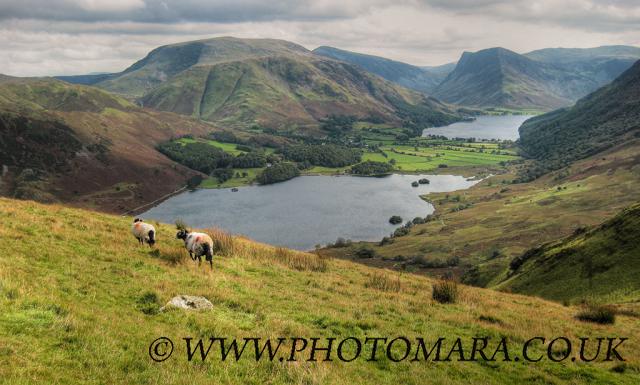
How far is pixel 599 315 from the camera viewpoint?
888 inches

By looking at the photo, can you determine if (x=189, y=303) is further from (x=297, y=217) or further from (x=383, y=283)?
(x=297, y=217)

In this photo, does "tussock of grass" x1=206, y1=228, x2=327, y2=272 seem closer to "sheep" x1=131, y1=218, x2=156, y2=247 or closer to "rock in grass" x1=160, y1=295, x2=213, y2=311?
"sheep" x1=131, y1=218, x2=156, y2=247

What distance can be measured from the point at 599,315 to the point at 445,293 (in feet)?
24.6

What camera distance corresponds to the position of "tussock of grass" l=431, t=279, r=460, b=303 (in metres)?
23.7

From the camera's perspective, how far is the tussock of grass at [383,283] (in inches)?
1046

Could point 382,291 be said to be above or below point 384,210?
above

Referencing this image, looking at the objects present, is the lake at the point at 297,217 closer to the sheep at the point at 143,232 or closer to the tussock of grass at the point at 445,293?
the sheep at the point at 143,232

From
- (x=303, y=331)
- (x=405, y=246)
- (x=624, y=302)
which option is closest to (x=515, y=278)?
(x=624, y=302)

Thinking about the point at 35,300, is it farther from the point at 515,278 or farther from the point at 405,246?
the point at 405,246

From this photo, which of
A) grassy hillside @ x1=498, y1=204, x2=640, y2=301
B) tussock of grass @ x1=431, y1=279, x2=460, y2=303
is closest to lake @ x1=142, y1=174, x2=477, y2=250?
grassy hillside @ x1=498, y1=204, x2=640, y2=301

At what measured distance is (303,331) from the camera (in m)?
15.9

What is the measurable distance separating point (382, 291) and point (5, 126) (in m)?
213

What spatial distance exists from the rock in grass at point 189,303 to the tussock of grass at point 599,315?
18.6m

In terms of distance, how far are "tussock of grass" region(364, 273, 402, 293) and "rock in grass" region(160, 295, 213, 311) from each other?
1176 cm
